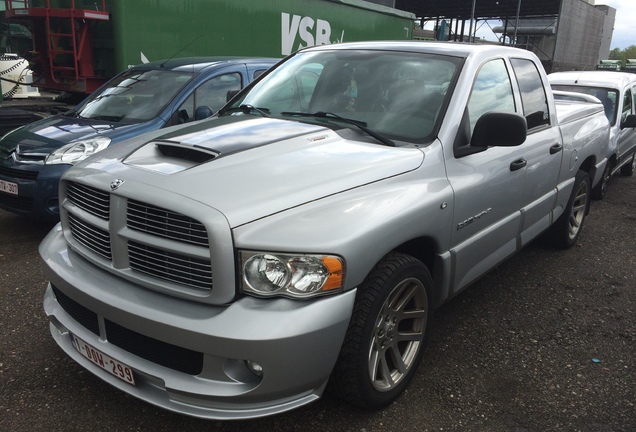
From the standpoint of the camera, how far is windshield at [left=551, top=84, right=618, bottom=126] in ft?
25.3

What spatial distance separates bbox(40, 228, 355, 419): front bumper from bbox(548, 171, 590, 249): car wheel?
3.58 metres

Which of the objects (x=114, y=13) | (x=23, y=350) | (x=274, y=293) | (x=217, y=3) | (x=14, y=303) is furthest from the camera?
(x=217, y=3)

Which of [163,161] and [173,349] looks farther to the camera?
[163,161]

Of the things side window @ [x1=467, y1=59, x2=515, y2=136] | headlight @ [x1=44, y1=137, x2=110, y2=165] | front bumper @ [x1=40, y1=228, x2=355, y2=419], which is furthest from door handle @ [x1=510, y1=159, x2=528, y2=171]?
headlight @ [x1=44, y1=137, x2=110, y2=165]

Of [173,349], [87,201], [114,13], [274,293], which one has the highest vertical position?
[114,13]

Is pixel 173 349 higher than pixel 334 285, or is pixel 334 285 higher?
pixel 334 285

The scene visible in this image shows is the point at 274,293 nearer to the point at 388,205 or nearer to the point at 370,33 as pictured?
the point at 388,205

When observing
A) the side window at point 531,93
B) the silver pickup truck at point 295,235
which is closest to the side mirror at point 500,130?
the silver pickup truck at point 295,235

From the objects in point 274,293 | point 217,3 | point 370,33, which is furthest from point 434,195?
point 370,33

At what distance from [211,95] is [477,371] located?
4.22 meters

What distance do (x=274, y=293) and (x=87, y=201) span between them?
110 centimetres

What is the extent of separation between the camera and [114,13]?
8.98 meters

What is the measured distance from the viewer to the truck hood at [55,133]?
5.04 metres

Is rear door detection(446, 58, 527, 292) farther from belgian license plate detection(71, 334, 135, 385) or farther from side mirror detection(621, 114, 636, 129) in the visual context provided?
side mirror detection(621, 114, 636, 129)
